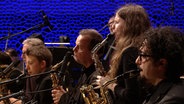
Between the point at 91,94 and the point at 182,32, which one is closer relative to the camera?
the point at 182,32

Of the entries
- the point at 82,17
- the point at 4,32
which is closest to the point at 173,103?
the point at 82,17

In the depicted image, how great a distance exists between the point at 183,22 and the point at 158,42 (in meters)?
5.13

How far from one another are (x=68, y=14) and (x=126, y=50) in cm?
519

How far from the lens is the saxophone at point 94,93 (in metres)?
3.42

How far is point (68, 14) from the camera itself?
8242mm

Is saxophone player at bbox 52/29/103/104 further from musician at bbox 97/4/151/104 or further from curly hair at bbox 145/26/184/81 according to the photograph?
curly hair at bbox 145/26/184/81

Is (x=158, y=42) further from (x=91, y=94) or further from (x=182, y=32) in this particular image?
(x=91, y=94)

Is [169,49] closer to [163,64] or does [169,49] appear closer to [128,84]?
[163,64]

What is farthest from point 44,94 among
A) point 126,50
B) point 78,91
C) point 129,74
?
point 129,74

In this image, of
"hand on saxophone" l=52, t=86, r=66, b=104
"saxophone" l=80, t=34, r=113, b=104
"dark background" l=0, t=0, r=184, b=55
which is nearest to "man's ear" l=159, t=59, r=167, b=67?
"saxophone" l=80, t=34, r=113, b=104

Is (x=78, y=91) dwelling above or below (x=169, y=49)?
below

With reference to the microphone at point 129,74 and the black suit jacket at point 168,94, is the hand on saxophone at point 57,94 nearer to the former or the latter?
the microphone at point 129,74

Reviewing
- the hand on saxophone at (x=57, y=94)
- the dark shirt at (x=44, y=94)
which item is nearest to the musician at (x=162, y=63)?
the hand on saxophone at (x=57, y=94)

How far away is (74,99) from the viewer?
384cm
